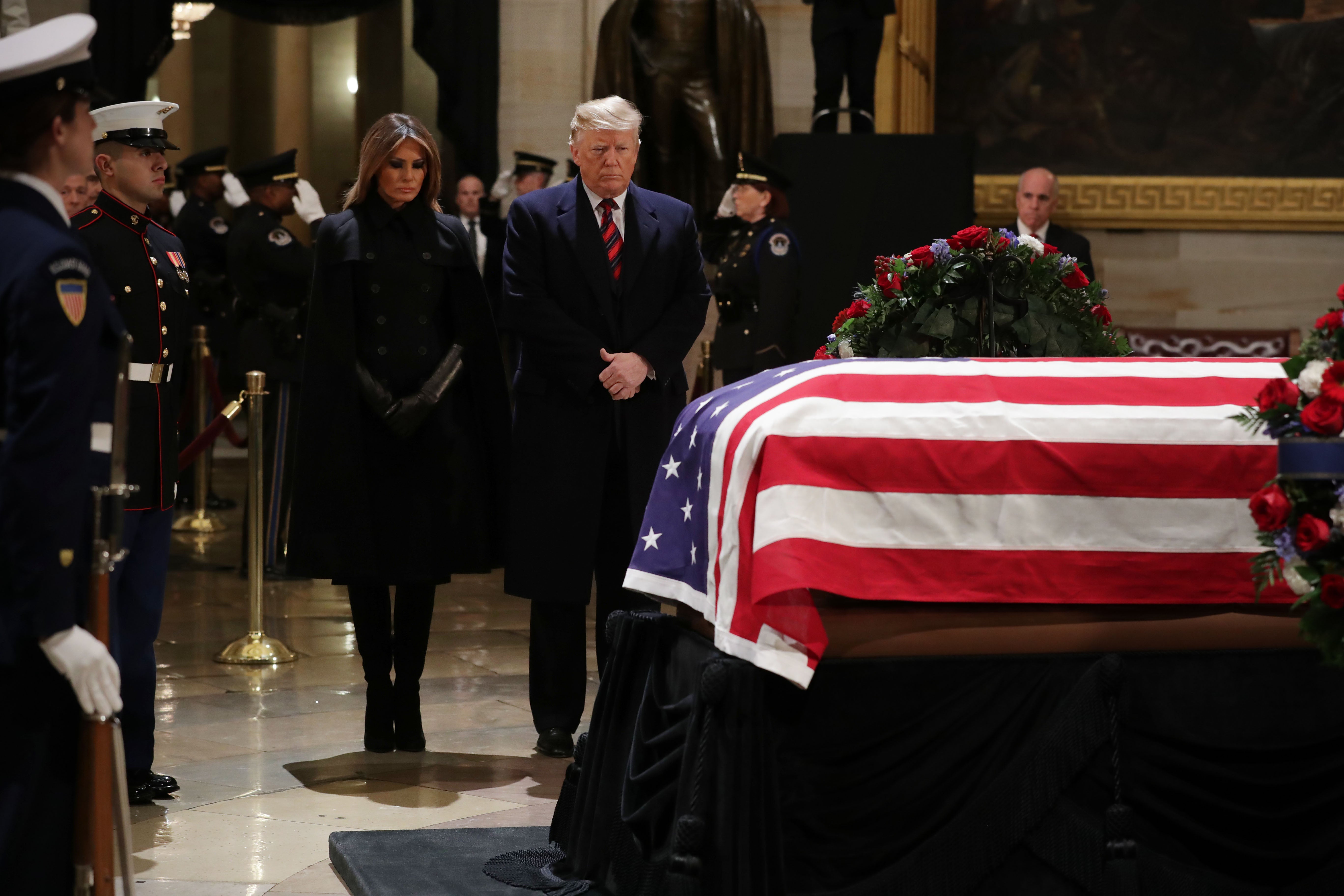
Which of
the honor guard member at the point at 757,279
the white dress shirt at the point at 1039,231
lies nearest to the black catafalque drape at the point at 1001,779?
the honor guard member at the point at 757,279

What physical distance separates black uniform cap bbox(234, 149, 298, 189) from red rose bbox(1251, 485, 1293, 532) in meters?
5.90

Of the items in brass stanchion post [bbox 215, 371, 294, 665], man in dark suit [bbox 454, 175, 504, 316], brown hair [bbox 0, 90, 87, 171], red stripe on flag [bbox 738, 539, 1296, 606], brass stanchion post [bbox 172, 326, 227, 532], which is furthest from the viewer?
man in dark suit [bbox 454, 175, 504, 316]

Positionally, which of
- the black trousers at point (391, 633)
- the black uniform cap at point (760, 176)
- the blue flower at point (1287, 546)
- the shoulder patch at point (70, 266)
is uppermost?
the black uniform cap at point (760, 176)

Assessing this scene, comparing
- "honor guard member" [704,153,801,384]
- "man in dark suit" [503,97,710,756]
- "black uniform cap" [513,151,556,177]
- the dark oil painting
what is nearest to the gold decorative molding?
the dark oil painting

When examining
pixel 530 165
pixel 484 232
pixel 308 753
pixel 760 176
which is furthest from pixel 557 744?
pixel 484 232

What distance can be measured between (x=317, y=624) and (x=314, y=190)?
2.45m

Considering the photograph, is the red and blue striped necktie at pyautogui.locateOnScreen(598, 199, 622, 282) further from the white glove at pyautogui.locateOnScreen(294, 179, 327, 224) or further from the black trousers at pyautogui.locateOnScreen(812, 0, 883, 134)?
the black trousers at pyautogui.locateOnScreen(812, 0, 883, 134)

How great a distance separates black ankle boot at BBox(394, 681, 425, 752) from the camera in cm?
485

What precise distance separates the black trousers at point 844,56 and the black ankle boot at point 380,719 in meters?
4.81

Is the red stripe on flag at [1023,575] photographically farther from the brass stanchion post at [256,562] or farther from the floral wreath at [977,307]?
the brass stanchion post at [256,562]

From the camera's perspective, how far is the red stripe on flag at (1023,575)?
3.03 meters

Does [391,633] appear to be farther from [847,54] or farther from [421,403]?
[847,54]

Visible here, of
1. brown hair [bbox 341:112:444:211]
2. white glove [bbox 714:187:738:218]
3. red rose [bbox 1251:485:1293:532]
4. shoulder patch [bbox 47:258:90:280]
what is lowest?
red rose [bbox 1251:485:1293:532]

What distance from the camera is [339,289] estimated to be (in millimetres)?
4707
